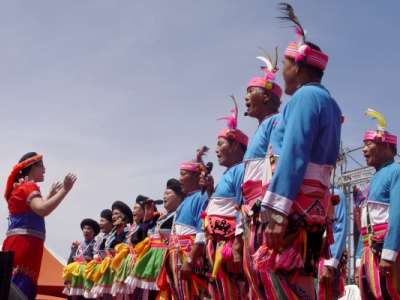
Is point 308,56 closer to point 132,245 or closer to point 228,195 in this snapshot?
point 228,195

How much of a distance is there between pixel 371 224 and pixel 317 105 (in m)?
2.24

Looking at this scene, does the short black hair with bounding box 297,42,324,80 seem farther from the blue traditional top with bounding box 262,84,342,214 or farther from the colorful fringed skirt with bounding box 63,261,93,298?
the colorful fringed skirt with bounding box 63,261,93,298

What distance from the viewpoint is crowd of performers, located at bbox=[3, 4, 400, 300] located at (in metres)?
3.10

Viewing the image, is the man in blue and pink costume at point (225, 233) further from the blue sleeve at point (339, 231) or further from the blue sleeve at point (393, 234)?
the blue sleeve at point (393, 234)

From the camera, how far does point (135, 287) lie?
24.2ft

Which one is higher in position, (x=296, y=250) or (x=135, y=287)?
(x=296, y=250)

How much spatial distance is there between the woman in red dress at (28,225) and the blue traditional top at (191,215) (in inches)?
57.9

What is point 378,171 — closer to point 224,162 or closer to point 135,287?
point 224,162

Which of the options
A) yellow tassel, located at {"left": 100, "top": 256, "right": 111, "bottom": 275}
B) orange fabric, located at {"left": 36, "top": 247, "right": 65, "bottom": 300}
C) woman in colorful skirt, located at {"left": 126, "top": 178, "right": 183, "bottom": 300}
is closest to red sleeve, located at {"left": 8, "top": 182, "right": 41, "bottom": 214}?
woman in colorful skirt, located at {"left": 126, "top": 178, "right": 183, "bottom": 300}

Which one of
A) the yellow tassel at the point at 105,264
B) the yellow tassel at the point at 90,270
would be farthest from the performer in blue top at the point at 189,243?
the yellow tassel at the point at 90,270

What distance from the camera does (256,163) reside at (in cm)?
395

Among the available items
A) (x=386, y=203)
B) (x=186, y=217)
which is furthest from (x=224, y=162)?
(x=386, y=203)

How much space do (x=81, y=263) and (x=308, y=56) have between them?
302 inches

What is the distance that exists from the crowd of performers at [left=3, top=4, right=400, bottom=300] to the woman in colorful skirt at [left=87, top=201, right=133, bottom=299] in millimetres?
17
